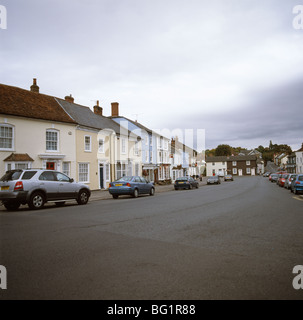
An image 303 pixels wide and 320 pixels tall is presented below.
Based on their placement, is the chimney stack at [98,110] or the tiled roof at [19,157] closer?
the tiled roof at [19,157]

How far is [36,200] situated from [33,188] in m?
0.61

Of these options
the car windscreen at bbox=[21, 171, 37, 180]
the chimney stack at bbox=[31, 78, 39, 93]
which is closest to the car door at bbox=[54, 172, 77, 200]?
the car windscreen at bbox=[21, 171, 37, 180]

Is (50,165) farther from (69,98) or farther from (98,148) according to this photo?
(69,98)

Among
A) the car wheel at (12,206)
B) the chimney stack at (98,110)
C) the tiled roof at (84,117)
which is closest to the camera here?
the car wheel at (12,206)

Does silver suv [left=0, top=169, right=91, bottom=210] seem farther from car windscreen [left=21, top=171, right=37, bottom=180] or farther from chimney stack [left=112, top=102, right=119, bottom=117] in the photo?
chimney stack [left=112, top=102, right=119, bottom=117]

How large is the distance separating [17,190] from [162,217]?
686 centimetres

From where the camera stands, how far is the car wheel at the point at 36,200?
41.9ft

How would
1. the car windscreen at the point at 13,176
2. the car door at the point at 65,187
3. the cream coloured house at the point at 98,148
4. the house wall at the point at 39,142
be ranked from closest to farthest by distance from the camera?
the car windscreen at the point at 13,176, the car door at the point at 65,187, the house wall at the point at 39,142, the cream coloured house at the point at 98,148

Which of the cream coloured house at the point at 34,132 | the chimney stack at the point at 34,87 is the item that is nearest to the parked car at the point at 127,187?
the cream coloured house at the point at 34,132

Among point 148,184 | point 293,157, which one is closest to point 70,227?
point 148,184

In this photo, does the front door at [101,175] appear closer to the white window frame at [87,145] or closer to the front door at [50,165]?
the white window frame at [87,145]

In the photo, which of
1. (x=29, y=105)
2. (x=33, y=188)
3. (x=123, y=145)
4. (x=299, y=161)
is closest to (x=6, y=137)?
(x=29, y=105)

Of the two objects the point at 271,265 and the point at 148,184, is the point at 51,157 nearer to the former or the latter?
the point at 148,184

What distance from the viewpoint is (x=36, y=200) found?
13055mm
